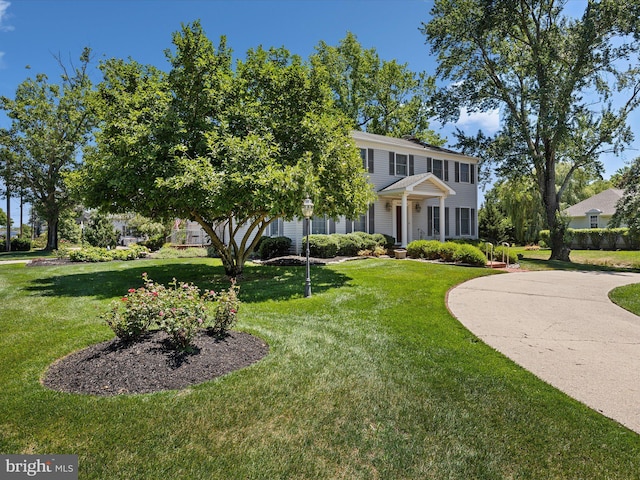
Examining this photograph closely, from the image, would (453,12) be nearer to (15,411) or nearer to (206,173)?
(206,173)

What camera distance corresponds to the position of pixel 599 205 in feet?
102

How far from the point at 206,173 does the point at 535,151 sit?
718 inches

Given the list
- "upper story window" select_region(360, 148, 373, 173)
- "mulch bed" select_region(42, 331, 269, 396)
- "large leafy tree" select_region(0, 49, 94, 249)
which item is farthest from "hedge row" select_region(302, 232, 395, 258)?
"large leafy tree" select_region(0, 49, 94, 249)

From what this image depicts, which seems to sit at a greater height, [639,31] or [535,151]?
[639,31]

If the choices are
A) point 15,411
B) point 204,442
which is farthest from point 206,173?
point 204,442

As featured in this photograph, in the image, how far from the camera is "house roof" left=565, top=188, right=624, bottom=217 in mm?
30141

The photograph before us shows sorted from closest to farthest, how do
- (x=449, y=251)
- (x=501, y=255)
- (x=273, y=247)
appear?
(x=449, y=251) < (x=501, y=255) < (x=273, y=247)

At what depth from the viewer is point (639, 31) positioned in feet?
53.5

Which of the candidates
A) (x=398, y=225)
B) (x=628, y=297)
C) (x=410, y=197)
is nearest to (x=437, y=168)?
(x=410, y=197)

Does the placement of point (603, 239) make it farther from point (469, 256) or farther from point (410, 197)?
point (469, 256)

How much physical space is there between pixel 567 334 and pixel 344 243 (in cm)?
1128

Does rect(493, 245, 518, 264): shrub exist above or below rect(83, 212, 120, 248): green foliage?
below

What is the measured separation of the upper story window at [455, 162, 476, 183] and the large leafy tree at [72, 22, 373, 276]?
42.7 ft

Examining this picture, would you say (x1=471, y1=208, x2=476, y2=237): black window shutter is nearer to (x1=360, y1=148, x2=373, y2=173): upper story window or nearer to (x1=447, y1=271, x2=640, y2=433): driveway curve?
(x1=360, y1=148, x2=373, y2=173): upper story window
